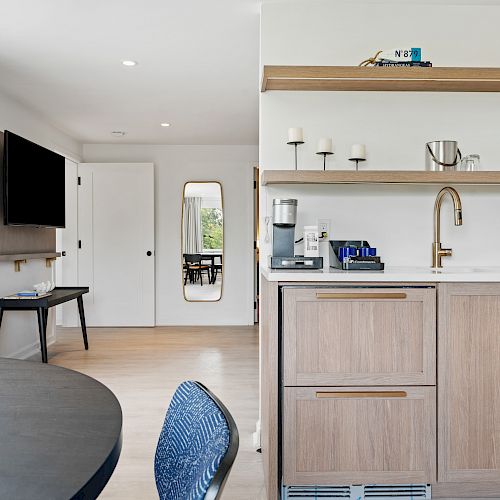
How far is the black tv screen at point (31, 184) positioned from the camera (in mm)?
4191

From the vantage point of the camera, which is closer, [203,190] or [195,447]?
[195,447]

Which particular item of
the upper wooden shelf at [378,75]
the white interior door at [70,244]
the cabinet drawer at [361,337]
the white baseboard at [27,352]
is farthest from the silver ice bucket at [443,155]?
the white interior door at [70,244]

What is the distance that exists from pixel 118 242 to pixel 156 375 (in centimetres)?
293

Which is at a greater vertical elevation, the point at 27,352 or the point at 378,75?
the point at 378,75

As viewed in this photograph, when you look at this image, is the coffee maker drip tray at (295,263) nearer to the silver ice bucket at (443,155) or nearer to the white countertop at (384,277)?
the white countertop at (384,277)

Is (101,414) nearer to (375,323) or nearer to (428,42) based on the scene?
(375,323)

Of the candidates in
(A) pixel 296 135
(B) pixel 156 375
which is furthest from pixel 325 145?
(B) pixel 156 375

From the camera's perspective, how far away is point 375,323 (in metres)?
2.17

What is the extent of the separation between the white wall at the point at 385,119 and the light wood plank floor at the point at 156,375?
1321mm

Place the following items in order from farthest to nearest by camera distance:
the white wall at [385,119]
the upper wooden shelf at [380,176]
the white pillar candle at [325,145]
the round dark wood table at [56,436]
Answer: the white wall at [385,119] → the white pillar candle at [325,145] → the upper wooden shelf at [380,176] → the round dark wood table at [56,436]

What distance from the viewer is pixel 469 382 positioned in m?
2.19

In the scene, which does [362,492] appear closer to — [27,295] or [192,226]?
[27,295]

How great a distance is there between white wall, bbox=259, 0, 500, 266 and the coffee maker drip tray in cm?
44

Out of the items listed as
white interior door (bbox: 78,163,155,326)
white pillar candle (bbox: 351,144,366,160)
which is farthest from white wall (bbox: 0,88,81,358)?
white pillar candle (bbox: 351,144,366,160)
